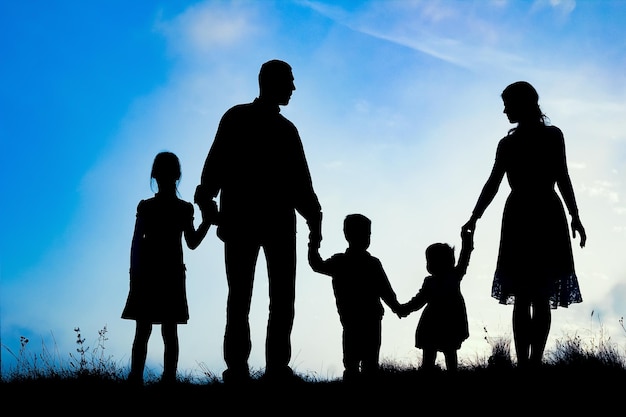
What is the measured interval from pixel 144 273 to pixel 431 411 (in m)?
3.49

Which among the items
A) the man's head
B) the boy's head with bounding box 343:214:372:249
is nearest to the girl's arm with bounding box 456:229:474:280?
the boy's head with bounding box 343:214:372:249

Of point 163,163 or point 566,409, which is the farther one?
point 163,163

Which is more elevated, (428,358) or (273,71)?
(273,71)

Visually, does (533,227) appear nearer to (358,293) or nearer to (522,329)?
(522,329)

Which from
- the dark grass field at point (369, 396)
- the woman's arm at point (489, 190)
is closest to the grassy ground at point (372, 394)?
the dark grass field at point (369, 396)

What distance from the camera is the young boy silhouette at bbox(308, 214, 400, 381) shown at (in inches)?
273

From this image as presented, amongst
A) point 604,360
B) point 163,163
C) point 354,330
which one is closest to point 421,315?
point 354,330

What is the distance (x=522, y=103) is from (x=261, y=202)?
2.99 metres

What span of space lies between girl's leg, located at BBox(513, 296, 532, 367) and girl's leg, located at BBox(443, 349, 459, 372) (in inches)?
34.6

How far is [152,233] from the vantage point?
7.04 metres

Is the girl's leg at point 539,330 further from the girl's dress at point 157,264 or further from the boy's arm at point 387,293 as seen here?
the girl's dress at point 157,264

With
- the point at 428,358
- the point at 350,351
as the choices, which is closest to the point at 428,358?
the point at 428,358

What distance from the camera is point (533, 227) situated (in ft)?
22.2

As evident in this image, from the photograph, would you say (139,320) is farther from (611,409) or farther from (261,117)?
(611,409)
